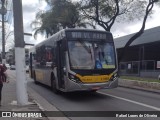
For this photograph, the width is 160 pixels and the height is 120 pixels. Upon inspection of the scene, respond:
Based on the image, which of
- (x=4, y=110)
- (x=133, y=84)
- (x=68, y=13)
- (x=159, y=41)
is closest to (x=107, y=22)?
(x=68, y=13)

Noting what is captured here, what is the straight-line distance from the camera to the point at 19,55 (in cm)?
1379

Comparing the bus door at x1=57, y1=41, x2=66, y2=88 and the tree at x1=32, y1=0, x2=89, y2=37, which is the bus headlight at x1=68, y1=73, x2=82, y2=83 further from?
the tree at x1=32, y1=0, x2=89, y2=37

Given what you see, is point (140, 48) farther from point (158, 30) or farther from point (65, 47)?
point (65, 47)

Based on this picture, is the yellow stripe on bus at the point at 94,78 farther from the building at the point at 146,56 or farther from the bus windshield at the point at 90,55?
the building at the point at 146,56

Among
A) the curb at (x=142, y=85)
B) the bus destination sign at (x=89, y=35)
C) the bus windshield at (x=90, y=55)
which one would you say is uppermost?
the bus destination sign at (x=89, y=35)

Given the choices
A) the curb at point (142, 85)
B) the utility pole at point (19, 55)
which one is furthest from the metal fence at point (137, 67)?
the utility pole at point (19, 55)

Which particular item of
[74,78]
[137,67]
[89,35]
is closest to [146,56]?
[137,67]

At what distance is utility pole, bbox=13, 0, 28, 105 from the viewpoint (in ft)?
44.8

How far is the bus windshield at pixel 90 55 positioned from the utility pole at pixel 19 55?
8.42 feet

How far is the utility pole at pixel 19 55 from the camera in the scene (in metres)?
13.7

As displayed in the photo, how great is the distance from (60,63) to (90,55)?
5.75 ft

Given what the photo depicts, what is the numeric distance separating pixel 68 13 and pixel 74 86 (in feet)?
81.2

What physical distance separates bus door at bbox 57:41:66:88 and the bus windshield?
58 cm

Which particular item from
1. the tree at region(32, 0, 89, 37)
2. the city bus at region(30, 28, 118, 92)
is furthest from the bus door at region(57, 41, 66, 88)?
the tree at region(32, 0, 89, 37)
